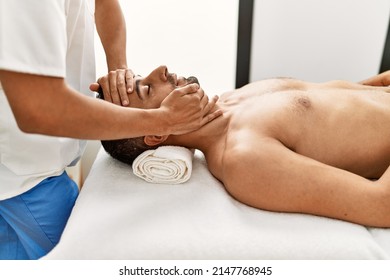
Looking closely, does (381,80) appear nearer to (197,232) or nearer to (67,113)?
(197,232)

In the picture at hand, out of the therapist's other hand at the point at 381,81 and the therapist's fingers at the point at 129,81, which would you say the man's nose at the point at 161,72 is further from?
the therapist's other hand at the point at 381,81

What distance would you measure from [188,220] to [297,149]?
0.46 m

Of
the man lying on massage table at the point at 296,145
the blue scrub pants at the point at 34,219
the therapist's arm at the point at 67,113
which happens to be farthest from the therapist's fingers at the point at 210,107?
the blue scrub pants at the point at 34,219

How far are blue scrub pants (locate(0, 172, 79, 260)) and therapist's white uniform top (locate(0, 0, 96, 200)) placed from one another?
0.15ft

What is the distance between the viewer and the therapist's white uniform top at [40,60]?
82 centimetres

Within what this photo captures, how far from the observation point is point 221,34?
6.55 feet

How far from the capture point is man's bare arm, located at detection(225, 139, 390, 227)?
1.13 m

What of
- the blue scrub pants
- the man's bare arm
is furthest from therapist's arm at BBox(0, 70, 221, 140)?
the blue scrub pants

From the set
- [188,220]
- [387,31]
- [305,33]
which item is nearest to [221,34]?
[305,33]

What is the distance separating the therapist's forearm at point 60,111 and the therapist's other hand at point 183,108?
0.44ft

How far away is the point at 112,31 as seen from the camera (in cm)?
154

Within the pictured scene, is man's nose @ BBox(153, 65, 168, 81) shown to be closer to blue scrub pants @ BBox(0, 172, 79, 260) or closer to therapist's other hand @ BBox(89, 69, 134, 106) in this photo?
therapist's other hand @ BBox(89, 69, 134, 106)
